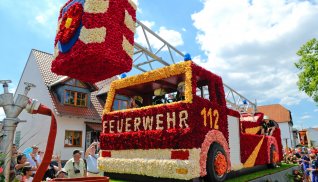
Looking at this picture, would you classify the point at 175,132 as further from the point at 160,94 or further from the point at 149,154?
the point at 160,94

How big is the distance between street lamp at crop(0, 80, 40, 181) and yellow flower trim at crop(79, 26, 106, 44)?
2624 mm

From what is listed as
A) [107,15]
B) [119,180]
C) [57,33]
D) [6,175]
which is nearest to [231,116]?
[119,180]

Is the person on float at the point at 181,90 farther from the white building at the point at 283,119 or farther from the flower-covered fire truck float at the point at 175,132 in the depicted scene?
the white building at the point at 283,119

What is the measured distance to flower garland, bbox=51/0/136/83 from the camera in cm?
455

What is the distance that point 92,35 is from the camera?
4594 millimetres

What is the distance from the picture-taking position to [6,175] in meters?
1.92

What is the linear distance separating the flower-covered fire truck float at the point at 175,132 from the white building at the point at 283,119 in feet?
154

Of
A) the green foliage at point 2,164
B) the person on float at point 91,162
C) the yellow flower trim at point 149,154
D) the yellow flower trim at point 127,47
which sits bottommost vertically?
the person on float at point 91,162

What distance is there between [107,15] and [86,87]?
16.7 meters

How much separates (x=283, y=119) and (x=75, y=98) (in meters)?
43.9

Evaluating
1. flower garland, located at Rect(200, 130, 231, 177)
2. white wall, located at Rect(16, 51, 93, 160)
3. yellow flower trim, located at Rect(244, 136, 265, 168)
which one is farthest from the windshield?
white wall, located at Rect(16, 51, 93, 160)

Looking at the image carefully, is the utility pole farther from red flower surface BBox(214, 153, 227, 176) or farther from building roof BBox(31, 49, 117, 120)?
building roof BBox(31, 49, 117, 120)

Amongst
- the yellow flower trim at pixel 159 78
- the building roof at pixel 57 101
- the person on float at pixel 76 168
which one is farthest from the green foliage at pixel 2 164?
the building roof at pixel 57 101

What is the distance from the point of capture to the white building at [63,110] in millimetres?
18328
